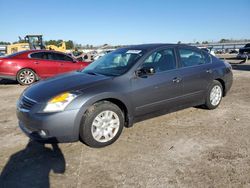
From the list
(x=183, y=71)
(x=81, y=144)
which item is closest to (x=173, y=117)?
(x=183, y=71)

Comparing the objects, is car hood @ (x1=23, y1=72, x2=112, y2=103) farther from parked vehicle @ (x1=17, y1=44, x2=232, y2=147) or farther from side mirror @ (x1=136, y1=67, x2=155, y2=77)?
side mirror @ (x1=136, y1=67, x2=155, y2=77)

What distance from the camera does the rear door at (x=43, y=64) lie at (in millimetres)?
10500

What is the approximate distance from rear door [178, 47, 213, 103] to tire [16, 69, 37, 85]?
7034 mm

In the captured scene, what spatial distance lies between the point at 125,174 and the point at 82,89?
4.65 feet

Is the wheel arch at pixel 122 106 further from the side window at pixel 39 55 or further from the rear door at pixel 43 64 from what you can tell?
the side window at pixel 39 55

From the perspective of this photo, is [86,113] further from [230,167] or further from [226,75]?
[226,75]

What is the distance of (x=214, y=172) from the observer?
3.25 metres

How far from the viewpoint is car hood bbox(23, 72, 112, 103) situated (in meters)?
3.96

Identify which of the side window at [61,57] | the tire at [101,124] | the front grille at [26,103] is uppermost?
the side window at [61,57]

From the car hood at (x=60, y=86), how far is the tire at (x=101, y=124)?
40cm

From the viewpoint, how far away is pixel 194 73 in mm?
5348

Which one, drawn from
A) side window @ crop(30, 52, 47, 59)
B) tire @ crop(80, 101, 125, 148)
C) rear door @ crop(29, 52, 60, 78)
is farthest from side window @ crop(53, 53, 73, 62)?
tire @ crop(80, 101, 125, 148)

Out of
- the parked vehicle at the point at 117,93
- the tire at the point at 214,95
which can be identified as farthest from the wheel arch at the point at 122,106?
the tire at the point at 214,95

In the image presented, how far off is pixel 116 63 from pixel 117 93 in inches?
39.3
